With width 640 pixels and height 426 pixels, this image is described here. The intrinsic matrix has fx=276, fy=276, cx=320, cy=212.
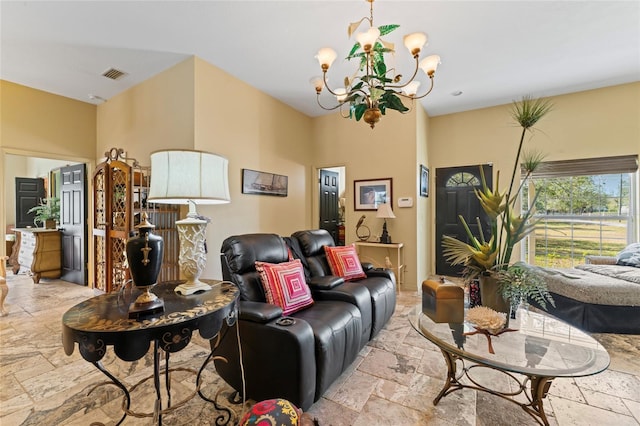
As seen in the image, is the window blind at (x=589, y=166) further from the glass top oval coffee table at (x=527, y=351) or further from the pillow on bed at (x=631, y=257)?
the glass top oval coffee table at (x=527, y=351)

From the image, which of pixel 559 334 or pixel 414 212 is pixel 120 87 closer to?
pixel 414 212

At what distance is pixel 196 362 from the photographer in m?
2.25

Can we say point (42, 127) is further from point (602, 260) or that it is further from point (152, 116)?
point (602, 260)

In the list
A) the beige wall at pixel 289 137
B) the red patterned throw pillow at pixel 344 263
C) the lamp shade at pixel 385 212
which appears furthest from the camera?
the lamp shade at pixel 385 212

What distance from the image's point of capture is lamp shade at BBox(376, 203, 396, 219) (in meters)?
4.27

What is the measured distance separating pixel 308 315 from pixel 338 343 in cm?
28

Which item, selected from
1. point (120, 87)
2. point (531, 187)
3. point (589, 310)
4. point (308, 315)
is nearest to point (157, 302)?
point (308, 315)

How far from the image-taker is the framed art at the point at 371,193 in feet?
15.0

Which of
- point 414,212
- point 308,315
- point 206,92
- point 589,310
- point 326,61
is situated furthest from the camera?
point 414,212

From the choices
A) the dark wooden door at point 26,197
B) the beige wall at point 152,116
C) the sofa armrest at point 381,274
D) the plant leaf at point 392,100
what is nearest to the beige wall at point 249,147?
the beige wall at point 152,116

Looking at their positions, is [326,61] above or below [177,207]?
above

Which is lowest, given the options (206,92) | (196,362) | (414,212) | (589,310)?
(196,362)

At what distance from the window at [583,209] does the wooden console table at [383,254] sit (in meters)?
2.14

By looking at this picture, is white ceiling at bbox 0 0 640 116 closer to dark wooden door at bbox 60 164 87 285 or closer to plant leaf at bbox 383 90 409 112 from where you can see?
plant leaf at bbox 383 90 409 112
